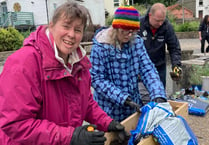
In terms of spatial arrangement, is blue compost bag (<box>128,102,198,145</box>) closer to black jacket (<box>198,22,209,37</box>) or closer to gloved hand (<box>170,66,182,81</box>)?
gloved hand (<box>170,66,182,81</box>)

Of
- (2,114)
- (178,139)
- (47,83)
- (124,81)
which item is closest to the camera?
(2,114)

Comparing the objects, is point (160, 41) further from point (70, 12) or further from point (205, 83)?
point (70, 12)

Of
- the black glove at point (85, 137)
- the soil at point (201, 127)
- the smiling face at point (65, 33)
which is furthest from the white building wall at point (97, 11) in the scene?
the black glove at point (85, 137)

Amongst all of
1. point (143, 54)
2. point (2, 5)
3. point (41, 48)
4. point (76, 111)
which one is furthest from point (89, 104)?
point (2, 5)

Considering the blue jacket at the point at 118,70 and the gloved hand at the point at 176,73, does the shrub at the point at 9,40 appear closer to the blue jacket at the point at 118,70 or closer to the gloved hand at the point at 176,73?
the gloved hand at the point at 176,73

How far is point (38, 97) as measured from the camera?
125 centimetres

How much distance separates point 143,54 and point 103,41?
15.5 inches

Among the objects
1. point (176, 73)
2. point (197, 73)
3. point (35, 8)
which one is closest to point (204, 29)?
point (197, 73)

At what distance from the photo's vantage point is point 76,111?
4.75 ft

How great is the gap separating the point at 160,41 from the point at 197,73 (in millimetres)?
1309

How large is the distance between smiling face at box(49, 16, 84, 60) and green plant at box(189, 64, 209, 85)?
3.62m

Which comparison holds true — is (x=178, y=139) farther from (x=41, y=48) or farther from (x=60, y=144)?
(x=41, y=48)

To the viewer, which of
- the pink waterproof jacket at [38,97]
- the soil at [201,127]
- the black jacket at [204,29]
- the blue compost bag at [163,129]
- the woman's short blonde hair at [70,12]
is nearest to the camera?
the pink waterproof jacket at [38,97]

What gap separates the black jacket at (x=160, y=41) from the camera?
3652mm
